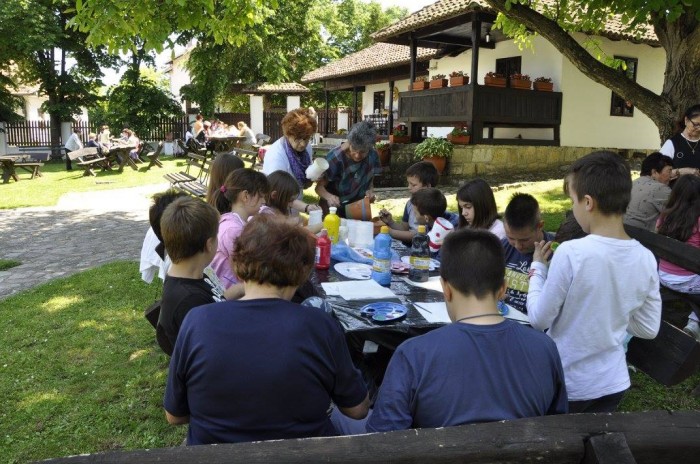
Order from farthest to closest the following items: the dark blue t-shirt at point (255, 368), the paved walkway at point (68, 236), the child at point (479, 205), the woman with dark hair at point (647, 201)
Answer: the paved walkway at point (68, 236), the woman with dark hair at point (647, 201), the child at point (479, 205), the dark blue t-shirt at point (255, 368)

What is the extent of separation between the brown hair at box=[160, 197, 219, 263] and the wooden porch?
11310 mm

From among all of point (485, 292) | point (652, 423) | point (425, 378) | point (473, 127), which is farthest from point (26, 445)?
point (473, 127)

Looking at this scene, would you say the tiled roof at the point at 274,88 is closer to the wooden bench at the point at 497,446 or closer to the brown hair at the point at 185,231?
the brown hair at the point at 185,231

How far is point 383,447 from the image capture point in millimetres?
1234

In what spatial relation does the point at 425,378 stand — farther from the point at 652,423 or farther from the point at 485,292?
the point at 652,423

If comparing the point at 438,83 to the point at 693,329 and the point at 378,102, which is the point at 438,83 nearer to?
the point at 378,102

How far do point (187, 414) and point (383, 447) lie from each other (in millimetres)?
1009

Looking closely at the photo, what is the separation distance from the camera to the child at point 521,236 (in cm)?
310

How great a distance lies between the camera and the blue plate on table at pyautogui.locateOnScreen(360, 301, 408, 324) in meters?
2.71

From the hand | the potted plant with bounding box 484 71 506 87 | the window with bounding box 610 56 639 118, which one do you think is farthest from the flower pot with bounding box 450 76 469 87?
the hand

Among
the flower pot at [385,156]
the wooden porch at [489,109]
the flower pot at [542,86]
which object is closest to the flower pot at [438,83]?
the wooden porch at [489,109]

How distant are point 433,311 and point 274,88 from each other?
95.7 ft

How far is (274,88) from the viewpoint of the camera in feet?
99.9

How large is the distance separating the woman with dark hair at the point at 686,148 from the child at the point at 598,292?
3.67 metres
